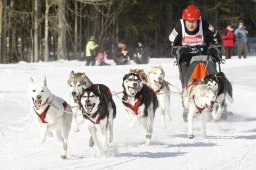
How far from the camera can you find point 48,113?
20.7 ft

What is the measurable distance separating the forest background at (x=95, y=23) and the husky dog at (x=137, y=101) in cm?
2111

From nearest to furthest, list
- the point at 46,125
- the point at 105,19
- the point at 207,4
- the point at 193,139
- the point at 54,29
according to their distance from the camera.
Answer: the point at 46,125, the point at 193,139, the point at 54,29, the point at 105,19, the point at 207,4

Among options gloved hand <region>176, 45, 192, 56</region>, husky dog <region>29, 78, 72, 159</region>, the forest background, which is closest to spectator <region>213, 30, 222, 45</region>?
gloved hand <region>176, 45, 192, 56</region>

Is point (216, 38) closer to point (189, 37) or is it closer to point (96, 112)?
point (189, 37)

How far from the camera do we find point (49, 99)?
6.39 meters

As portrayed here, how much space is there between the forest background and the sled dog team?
2000cm

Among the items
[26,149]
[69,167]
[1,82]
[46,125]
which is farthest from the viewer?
[1,82]

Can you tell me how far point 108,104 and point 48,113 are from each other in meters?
0.94

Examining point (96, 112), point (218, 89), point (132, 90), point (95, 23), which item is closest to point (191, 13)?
point (218, 89)

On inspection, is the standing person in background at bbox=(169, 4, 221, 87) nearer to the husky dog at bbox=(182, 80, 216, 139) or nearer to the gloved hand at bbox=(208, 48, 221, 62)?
the gloved hand at bbox=(208, 48, 221, 62)

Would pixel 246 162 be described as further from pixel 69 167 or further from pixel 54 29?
pixel 54 29

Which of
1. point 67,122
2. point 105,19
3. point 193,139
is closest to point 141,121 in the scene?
point 193,139

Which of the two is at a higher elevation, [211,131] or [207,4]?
[207,4]

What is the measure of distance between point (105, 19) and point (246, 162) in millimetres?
29207
